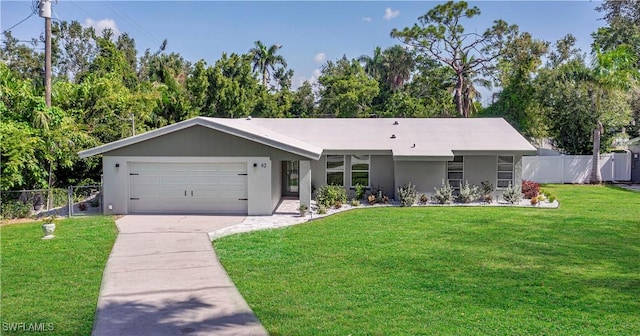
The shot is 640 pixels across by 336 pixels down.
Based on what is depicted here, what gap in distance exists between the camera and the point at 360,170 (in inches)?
785

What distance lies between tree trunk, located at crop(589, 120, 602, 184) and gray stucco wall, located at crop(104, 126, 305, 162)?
748 inches

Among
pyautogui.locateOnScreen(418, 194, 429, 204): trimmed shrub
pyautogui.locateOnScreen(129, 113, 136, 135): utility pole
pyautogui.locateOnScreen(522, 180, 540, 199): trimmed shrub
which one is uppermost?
pyautogui.locateOnScreen(129, 113, 136, 135): utility pole

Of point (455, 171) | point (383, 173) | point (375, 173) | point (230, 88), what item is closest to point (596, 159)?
point (455, 171)

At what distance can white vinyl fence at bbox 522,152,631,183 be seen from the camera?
27.0 meters

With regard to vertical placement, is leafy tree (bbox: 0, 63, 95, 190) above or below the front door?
above

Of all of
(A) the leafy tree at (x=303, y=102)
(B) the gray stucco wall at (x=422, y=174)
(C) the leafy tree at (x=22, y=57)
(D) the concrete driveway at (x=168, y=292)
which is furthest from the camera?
(A) the leafy tree at (x=303, y=102)

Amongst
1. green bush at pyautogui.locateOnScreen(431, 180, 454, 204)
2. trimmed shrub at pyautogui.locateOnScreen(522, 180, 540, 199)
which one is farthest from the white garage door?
trimmed shrub at pyautogui.locateOnScreen(522, 180, 540, 199)

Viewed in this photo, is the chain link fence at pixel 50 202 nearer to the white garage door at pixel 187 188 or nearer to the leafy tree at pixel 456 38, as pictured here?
the white garage door at pixel 187 188

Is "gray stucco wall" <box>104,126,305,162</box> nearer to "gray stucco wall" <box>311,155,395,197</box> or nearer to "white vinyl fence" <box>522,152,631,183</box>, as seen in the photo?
"gray stucco wall" <box>311,155,395,197</box>

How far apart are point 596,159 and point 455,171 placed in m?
11.6

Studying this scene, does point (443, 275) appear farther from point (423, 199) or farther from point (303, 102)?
point (303, 102)

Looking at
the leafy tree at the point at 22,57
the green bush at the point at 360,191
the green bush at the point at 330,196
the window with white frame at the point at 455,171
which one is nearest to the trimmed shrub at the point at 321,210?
the green bush at the point at 330,196

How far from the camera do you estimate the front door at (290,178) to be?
2140 cm

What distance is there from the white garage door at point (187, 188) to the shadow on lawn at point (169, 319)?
29.6 feet
